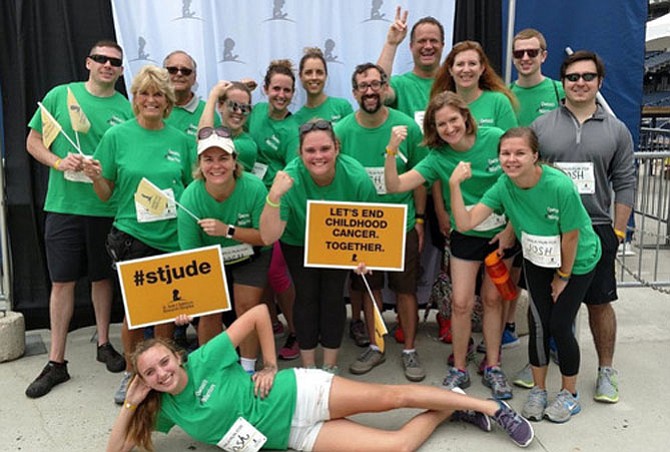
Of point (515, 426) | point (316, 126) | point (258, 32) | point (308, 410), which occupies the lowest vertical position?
point (515, 426)

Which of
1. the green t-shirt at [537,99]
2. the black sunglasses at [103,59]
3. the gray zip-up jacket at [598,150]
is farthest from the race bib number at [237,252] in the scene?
the green t-shirt at [537,99]

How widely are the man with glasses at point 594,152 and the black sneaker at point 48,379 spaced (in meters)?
2.87

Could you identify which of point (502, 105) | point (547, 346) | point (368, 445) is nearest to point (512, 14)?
point (502, 105)

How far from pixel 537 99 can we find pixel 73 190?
298 centimetres

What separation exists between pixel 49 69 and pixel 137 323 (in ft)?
7.32

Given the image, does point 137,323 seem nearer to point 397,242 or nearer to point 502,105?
point 397,242

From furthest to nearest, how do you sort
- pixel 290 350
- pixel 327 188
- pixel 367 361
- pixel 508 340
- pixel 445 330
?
pixel 445 330 → pixel 508 340 → pixel 290 350 → pixel 367 361 → pixel 327 188

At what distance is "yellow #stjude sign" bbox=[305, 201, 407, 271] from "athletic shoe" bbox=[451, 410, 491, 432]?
0.85m

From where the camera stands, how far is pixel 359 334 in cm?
472

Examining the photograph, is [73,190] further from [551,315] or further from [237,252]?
[551,315]

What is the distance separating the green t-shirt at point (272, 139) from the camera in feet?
13.8

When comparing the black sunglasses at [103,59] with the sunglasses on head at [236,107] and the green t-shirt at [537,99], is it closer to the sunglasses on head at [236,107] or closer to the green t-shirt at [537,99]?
the sunglasses on head at [236,107]

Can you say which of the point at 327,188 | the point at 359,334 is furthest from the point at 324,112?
the point at 359,334

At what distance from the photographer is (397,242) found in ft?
12.1
